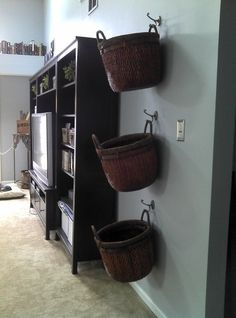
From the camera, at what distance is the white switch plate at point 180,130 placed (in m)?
1.88

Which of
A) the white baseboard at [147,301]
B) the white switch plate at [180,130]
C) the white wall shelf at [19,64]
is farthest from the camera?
the white wall shelf at [19,64]

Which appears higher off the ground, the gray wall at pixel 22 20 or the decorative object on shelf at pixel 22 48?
the gray wall at pixel 22 20

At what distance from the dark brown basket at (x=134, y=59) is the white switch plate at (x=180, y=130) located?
305 millimetres

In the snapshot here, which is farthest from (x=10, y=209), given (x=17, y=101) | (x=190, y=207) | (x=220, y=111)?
(x=220, y=111)

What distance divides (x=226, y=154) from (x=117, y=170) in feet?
2.14

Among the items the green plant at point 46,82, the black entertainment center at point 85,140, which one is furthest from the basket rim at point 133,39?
the green plant at point 46,82

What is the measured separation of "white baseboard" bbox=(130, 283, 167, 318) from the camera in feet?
7.24

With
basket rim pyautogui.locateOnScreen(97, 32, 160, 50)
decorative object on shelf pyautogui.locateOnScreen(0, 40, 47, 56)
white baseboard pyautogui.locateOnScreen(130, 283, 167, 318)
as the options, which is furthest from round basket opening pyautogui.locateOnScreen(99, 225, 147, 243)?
decorative object on shelf pyautogui.locateOnScreen(0, 40, 47, 56)

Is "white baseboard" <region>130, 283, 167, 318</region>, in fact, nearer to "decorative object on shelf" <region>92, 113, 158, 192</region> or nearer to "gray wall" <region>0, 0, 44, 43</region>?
"decorative object on shelf" <region>92, 113, 158, 192</region>

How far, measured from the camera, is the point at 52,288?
102 inches

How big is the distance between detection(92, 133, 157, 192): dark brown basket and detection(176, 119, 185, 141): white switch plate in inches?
7.3

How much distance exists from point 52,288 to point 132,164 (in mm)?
1249

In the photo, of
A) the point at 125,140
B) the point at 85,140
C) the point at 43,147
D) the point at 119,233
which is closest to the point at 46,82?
the point at 43,147

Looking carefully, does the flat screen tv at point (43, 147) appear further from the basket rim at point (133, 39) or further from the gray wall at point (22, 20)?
the gray wall at point (22, 20)
